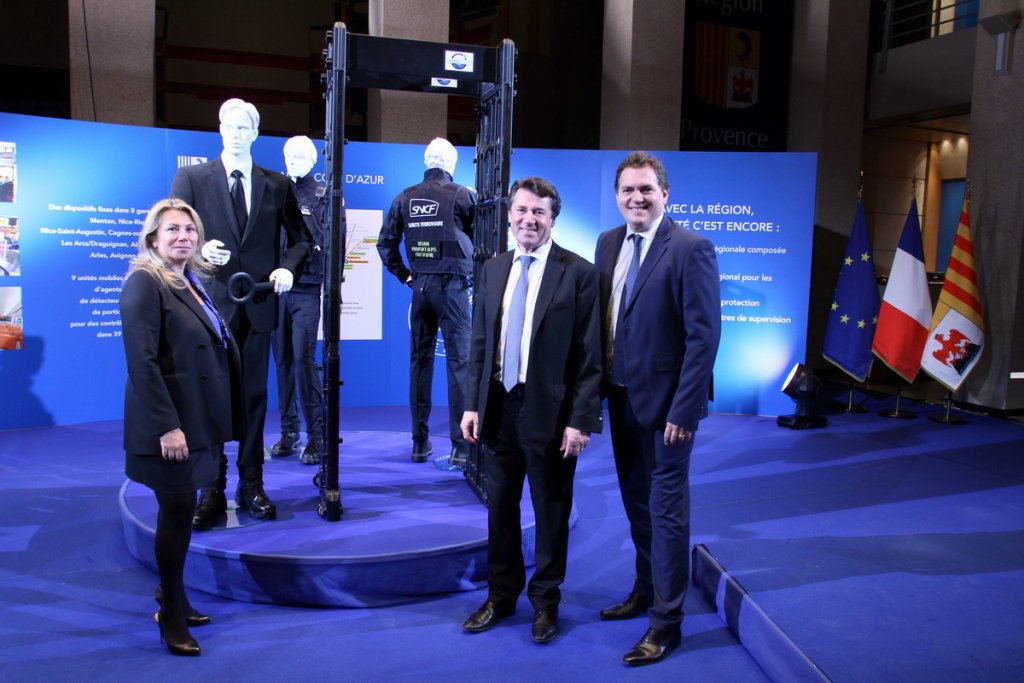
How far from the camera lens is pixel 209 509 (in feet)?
11.2

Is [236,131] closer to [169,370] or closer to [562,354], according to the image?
Result: [169,370]

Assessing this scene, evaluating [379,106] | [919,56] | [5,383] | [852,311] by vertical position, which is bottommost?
[5,383]

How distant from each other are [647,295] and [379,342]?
172 inches

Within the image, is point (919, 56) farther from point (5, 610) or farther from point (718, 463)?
point (5, 610)

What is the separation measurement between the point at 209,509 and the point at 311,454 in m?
1.18

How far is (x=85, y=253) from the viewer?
19.5 ft

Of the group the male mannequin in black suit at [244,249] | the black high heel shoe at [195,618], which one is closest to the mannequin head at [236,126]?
the male mannequin in black suit at [244,249]

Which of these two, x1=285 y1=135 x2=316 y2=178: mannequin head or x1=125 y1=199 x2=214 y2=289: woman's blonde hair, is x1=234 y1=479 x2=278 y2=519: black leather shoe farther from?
x1=285 y1=135 x2=316 y2=178: mannequin head

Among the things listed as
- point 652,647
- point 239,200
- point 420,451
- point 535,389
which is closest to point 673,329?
point 535,389

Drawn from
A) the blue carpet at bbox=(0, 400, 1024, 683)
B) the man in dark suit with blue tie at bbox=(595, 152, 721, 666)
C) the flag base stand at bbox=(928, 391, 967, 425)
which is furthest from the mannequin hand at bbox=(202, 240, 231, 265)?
the flag base stand at bbox=(928, 391, 967, 425)

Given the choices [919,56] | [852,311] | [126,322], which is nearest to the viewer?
[126,322]

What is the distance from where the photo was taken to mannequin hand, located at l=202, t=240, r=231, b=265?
3.26m

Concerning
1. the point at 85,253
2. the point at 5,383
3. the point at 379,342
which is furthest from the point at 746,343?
the point at 5,383

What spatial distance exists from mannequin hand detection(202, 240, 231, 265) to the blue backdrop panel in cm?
327
